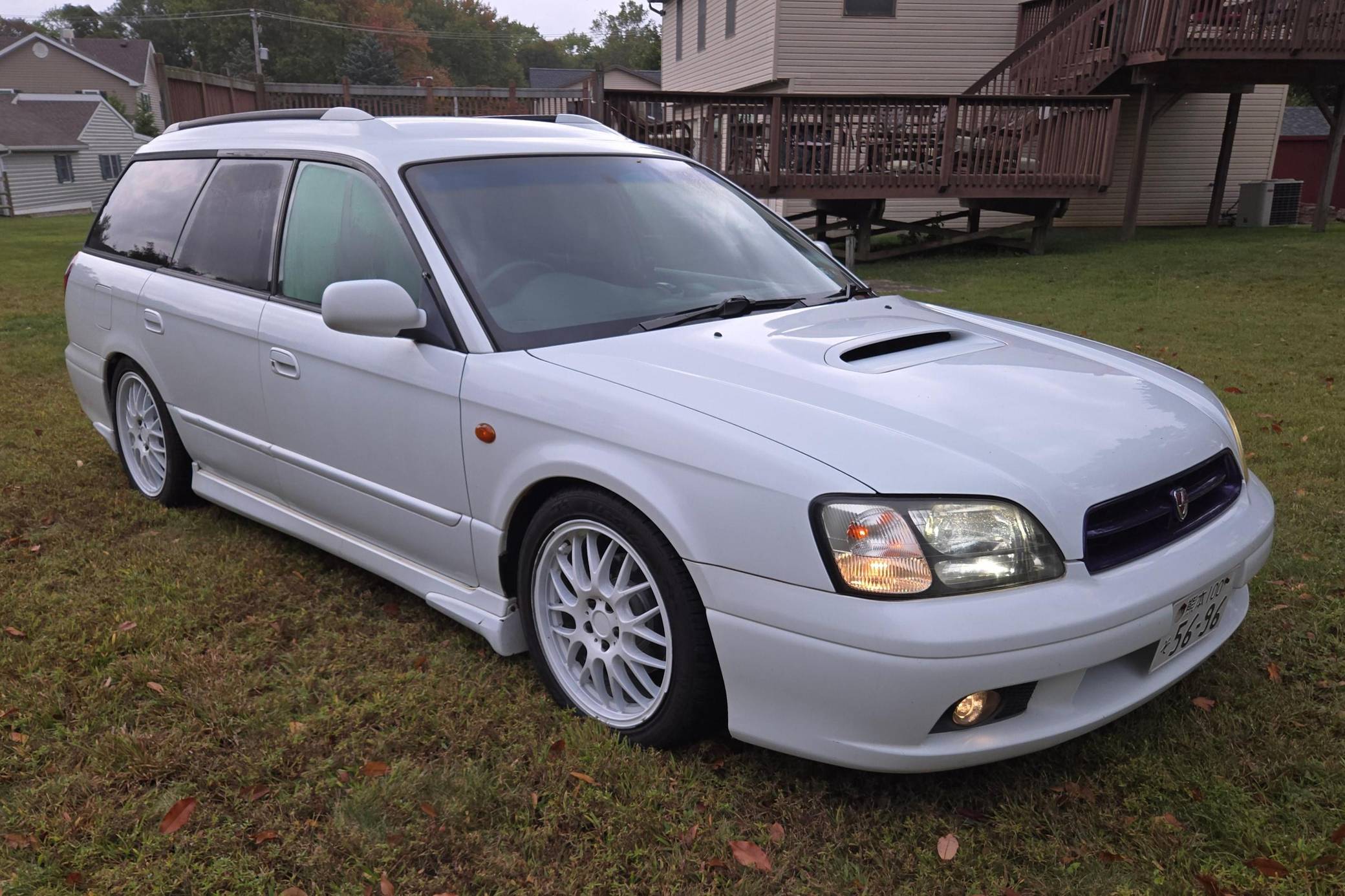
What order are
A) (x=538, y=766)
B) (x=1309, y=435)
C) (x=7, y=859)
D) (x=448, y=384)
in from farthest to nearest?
(x=1309, y=435) → (x=448, y=384) → (x=538, y=766) → (x=7, y=859)

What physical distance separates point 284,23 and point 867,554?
3328 inches

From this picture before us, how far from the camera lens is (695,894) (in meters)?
2.32

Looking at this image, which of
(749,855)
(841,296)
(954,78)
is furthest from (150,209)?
(954,78)

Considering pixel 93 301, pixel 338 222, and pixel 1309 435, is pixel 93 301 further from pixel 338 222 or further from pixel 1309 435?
pixel 1309 435

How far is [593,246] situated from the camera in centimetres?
341

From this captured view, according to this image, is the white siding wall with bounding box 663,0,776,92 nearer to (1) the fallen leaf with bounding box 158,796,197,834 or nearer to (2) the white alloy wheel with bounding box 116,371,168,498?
(2) the white alloy wheel with bounding box 116,371,168,498

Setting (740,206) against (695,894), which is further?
(740,206)

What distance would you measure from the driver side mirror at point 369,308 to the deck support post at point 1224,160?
61.8 ft

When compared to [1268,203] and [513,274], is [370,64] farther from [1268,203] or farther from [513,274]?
[513,274]

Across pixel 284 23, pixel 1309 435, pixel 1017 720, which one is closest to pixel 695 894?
pixel 1017 720

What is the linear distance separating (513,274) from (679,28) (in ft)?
87.0

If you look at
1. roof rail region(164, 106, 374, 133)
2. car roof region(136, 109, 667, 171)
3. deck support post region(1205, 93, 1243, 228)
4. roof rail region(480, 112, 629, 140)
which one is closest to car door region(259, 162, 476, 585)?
car roof region(136, 109, 667, 171)

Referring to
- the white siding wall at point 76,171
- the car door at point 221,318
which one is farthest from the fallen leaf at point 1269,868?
the white siding wall at point 76,171

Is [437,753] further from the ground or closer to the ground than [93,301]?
closer to the ground
